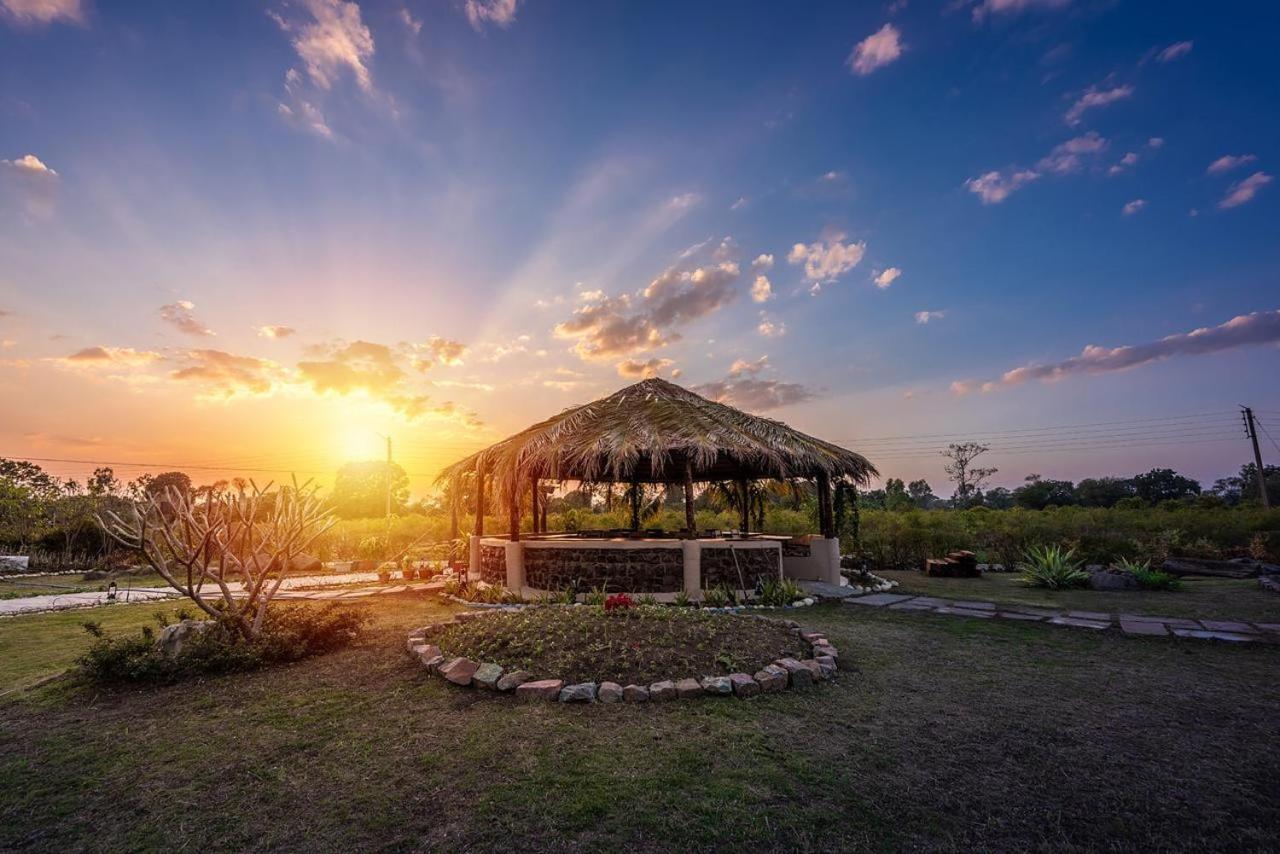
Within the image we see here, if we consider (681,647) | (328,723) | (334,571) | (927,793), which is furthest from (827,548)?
(334,571)

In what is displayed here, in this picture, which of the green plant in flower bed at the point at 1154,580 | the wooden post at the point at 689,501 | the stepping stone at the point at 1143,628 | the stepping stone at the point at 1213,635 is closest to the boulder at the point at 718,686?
the wooden post at the point at 689,501

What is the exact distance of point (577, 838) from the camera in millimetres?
2609

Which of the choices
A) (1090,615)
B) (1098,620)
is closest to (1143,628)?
(1098,620)

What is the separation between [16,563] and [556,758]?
22614mm

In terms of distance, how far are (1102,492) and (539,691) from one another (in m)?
48.2

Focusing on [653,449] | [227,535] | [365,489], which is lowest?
[227,535]

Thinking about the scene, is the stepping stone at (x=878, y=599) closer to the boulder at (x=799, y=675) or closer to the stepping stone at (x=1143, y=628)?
the stepping stone at (x=1143, y=628)

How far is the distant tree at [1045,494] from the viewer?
39.0 metres

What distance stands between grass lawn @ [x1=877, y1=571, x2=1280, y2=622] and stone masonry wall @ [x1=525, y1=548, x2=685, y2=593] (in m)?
4.52

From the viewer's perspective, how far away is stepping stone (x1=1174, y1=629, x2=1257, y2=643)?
6281 mm

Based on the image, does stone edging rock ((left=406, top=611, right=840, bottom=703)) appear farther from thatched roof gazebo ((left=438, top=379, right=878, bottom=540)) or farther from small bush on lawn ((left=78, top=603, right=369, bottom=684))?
thatched roof gazebo ((left=438, top=379, right=878, bottom=540))

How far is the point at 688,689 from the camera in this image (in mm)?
4496

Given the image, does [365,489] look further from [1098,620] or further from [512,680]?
[1098,620]

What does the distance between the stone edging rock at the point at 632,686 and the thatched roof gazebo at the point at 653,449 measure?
4.91 m
